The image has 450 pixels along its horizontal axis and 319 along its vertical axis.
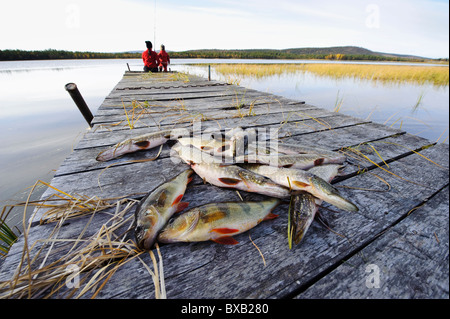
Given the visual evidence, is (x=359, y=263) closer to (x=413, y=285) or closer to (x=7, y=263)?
(x=413, y=285)

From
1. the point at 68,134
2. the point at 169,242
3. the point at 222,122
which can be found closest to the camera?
the point at 169,242

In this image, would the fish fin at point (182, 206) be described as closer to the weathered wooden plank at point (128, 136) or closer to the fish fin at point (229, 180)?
the fish fin at point (229, 180)

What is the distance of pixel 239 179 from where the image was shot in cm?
171

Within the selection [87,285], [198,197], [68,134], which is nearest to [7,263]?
[87,285]

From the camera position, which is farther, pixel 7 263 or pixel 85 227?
pixel 85 227

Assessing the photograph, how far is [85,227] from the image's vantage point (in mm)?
1340

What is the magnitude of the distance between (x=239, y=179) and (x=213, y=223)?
53cm

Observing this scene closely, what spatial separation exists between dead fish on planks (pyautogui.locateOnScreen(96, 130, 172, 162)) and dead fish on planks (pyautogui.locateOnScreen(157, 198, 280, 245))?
56.5 inches

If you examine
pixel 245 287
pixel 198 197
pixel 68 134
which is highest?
pixel 198 197

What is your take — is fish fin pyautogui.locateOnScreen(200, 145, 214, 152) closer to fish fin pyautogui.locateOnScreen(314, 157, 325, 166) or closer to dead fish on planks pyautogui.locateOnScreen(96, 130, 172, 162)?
dead fish on planks pyautogui.locateOnScreen(96, 130, 172, 162)

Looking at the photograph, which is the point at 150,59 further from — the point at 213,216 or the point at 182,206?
the point at 213,216

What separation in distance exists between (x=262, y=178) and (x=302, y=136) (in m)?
1.70

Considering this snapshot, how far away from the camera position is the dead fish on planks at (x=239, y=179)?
161 cm

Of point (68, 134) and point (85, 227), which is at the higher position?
point (85, 227)
